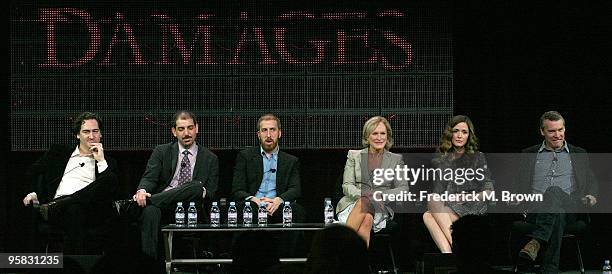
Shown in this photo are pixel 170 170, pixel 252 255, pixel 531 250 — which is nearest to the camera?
pixel 252 255

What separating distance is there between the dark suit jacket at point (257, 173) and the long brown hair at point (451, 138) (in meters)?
1.23

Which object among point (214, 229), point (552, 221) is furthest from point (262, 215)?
point (552, 221)

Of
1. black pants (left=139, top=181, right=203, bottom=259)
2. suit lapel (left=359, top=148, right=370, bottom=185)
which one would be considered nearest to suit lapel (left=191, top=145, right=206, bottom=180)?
black pants (left=139, top=181, right=203, bottom=259)

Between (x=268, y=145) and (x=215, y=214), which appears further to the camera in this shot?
(x=268, y=145)

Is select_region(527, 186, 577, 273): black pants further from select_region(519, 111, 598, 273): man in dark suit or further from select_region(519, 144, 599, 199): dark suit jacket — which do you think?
select_region(519, 144, 599, 199): dark suit jacket

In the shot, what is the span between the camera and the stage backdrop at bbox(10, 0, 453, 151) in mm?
8953

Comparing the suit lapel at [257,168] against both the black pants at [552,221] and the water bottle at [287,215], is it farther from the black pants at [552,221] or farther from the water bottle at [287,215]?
the black pants at [552,221]

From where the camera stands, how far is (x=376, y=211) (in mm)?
8234

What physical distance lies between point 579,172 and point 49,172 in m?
4.25

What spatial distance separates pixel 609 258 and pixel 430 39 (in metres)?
2.48

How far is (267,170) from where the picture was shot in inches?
343

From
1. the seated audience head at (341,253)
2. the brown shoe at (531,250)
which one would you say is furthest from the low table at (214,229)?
the seated audience head at (341,253)

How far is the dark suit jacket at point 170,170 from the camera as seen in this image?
8.54m

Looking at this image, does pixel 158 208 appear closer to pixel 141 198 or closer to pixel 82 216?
pixel 141 198
